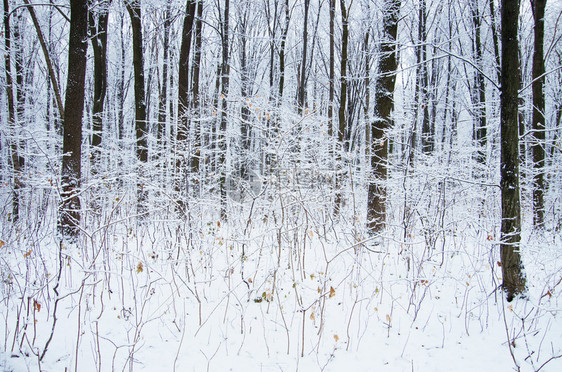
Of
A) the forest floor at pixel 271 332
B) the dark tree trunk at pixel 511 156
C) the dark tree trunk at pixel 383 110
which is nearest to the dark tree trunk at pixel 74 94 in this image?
the forest floor at pixel 271 332

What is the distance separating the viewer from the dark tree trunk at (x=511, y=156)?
3318mm

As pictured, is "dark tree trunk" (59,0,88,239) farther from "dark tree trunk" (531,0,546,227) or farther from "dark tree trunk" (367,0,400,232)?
"dark tree trunk" (531,0,546,227)

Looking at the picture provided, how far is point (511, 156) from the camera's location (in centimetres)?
331

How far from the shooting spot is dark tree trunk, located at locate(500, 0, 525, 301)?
10.9 feet

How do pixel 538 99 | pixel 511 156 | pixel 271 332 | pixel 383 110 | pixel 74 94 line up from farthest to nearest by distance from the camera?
pixel 538 99
pixel 383 110
pixel 74 94
pixel 511 156
pixel 271 332

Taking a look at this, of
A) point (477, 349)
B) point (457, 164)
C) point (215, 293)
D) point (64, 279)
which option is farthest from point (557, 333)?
point (64, 279)

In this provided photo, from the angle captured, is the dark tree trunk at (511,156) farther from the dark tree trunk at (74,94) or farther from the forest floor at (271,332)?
the dark tree trunk at (74,94)

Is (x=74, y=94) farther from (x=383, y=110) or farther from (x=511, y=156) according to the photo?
(x=511, y=156)

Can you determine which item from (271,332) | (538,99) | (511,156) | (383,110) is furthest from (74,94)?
(538,99)

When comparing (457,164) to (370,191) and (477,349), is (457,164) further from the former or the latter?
(477,349)

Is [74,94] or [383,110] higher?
[74,94]

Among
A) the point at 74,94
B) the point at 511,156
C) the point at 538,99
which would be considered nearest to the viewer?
the point at 511,156

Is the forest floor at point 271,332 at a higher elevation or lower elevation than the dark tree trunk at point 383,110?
lower

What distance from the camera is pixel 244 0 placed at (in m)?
10.9
